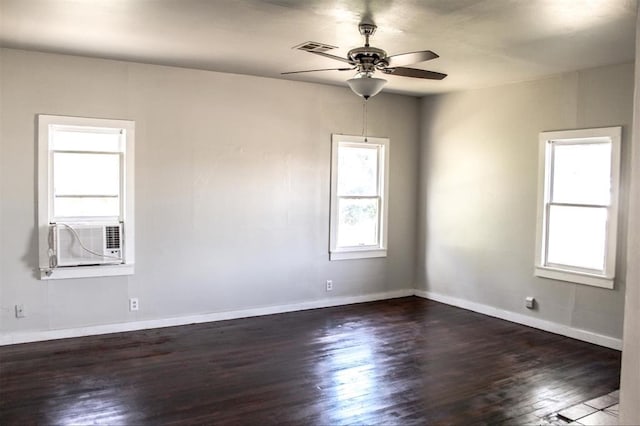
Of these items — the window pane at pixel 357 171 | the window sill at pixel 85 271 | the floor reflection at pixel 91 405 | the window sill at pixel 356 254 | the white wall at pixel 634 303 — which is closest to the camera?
the white wall at pixel 634 303

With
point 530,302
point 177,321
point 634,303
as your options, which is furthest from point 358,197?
point 634,303

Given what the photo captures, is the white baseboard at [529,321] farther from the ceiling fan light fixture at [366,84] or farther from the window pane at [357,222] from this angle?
the ceiling fan light fixture at [366,84]

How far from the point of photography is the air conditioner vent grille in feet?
16.6

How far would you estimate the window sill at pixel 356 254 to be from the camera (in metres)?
6.48

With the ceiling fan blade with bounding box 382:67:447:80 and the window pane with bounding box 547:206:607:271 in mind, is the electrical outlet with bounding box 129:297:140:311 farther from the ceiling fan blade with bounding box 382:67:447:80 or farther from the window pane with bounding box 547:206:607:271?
the window pane with bounding box 547:206:607:271

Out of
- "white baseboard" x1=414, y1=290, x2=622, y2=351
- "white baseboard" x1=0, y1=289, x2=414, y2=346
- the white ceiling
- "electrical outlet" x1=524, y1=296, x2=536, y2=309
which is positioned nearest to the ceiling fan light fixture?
the white ceiling

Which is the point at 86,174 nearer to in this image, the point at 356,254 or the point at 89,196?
the point at 89,196

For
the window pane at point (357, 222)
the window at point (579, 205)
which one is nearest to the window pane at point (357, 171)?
the window pane at point (357, 222)

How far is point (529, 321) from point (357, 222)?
238 centimetres

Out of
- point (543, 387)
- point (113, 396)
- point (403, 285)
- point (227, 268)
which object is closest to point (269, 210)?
point (227, 268)

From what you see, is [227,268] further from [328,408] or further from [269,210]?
[328,408]

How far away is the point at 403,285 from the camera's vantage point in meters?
7.18

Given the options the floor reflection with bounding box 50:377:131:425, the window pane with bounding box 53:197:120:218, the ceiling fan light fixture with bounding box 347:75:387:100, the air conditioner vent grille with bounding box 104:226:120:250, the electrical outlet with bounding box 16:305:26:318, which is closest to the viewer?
the floor reflection with bounding box 50:377:131:425

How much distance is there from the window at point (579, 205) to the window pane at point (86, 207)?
4.53m
